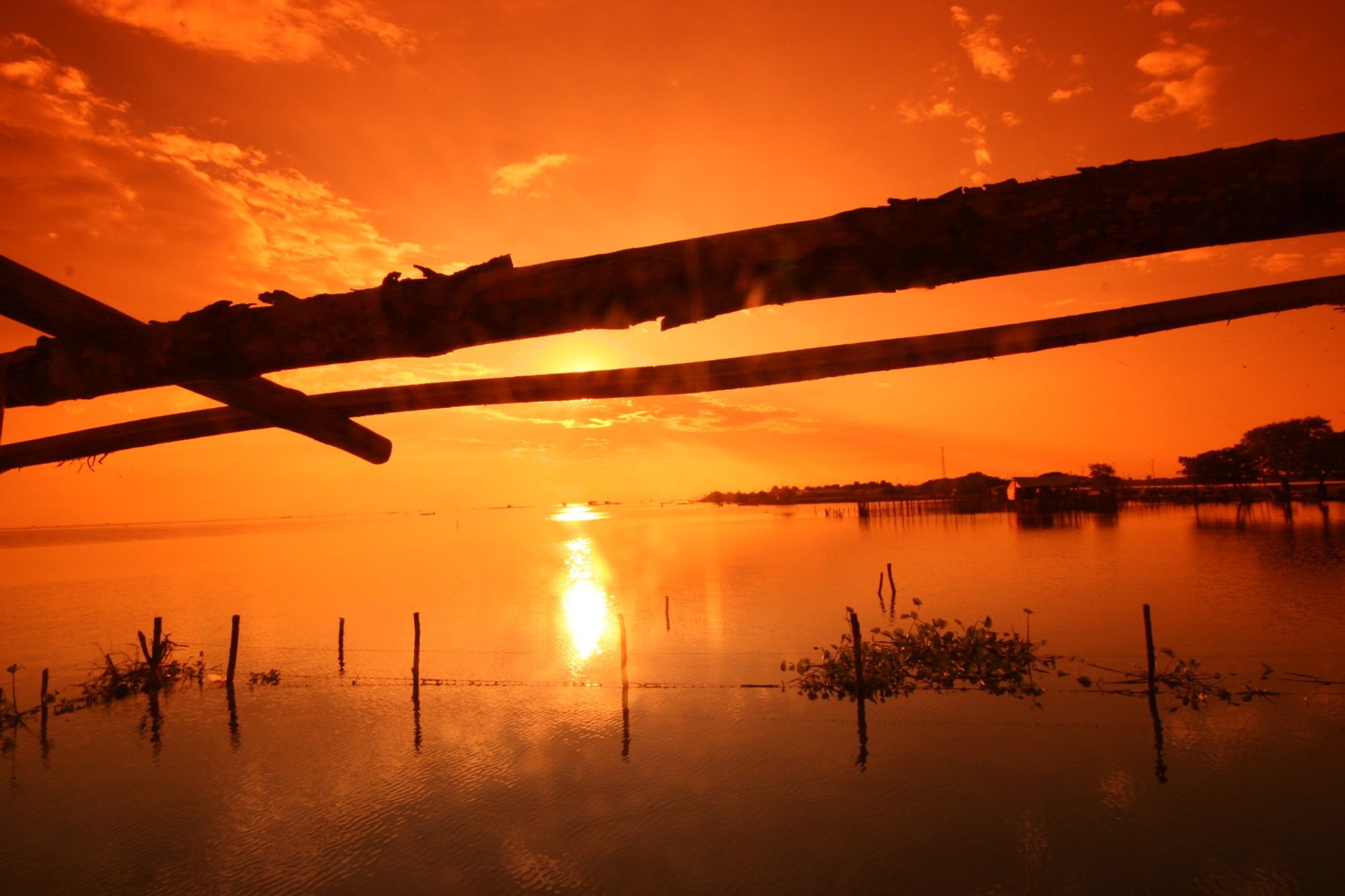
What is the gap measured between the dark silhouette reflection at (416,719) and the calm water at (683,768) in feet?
0.31

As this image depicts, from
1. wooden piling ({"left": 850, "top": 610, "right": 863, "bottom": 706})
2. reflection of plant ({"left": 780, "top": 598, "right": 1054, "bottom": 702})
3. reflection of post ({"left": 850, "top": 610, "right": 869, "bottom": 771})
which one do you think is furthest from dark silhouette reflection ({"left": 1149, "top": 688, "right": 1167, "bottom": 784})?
wooden piling ({"left": 850, "top": 610, "right": 863, "bottom": 706})

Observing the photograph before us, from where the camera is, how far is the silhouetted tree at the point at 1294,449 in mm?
88562

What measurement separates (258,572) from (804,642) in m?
62.5

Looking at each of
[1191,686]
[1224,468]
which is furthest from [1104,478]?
[1191,686]

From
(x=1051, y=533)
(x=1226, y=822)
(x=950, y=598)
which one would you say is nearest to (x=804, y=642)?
(x=950, y=598)

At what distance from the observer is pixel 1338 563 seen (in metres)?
41.8

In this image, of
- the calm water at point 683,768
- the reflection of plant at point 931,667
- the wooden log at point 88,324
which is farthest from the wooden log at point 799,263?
the reflection of plant at point 931,667

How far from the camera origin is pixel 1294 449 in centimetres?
9162

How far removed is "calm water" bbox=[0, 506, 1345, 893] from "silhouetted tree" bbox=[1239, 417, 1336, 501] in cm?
7216

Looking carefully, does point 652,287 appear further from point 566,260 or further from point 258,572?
point 258,572

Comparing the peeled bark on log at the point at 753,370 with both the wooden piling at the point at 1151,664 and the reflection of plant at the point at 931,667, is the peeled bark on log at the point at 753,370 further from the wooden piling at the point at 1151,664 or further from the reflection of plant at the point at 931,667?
the wooden piling at the point at 1151,664

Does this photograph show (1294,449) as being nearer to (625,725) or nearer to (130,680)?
(625,725)

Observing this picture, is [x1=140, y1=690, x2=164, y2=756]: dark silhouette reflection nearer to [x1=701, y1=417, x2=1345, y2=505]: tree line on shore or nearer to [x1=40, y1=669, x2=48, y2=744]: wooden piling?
[x1=40, y1=669, x2=48, y2=744]: wooden piling

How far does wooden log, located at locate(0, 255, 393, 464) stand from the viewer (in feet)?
8.01
